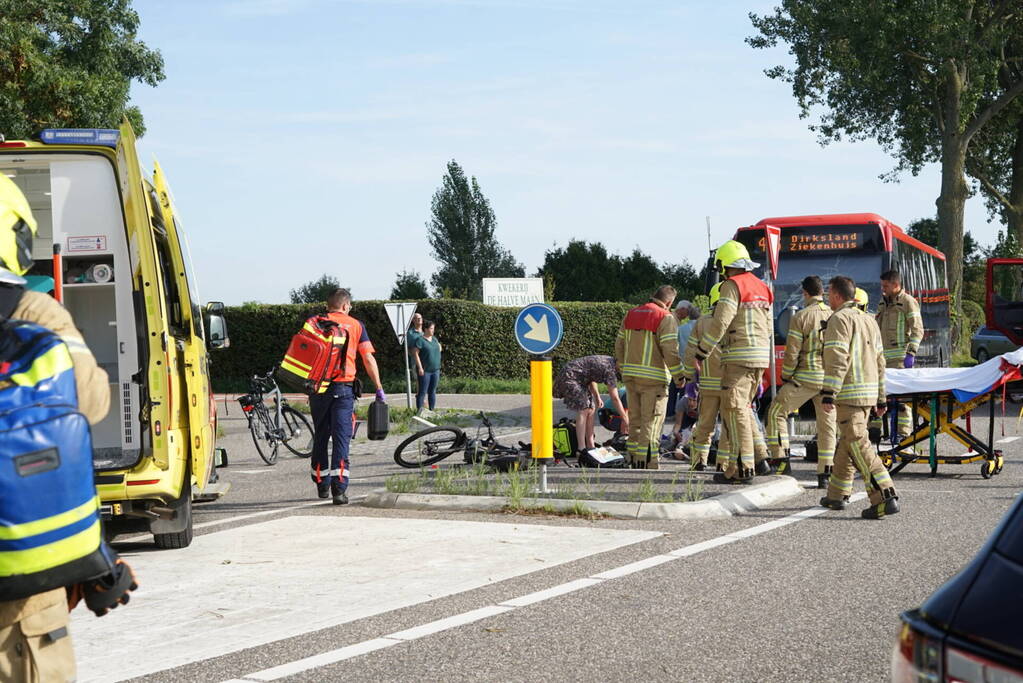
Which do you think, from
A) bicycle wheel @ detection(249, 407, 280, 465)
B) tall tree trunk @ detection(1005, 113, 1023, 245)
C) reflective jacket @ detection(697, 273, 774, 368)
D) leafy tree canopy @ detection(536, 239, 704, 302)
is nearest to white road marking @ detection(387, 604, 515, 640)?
reflective jacket @ detection(697, 273, 774, 368)

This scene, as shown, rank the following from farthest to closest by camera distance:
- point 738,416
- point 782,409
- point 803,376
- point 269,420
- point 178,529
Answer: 1. point 269,420
2. point 782,409
3. point 803,376
4. point 738,416
5. point 178,529

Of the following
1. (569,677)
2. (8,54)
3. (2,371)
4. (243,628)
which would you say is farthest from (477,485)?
(8,54)

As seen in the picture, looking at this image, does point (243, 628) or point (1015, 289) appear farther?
point (1015, 289)

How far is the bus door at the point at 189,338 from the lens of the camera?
29.2 ft

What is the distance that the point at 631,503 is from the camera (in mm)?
9992

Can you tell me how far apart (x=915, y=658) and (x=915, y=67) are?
1473 inches

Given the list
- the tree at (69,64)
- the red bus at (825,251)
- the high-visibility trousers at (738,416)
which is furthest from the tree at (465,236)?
the high-visibility trousers at (738,416)

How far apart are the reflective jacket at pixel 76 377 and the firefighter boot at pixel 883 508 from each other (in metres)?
7.42

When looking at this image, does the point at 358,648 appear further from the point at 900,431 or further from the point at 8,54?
the point at 8,54

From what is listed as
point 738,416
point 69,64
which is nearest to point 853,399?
point 738,416

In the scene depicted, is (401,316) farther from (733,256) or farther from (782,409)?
(733,256)

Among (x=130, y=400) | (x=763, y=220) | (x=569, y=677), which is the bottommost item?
(x=569, y=677)

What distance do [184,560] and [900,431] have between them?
27.6 ft

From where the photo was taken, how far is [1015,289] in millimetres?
25469
